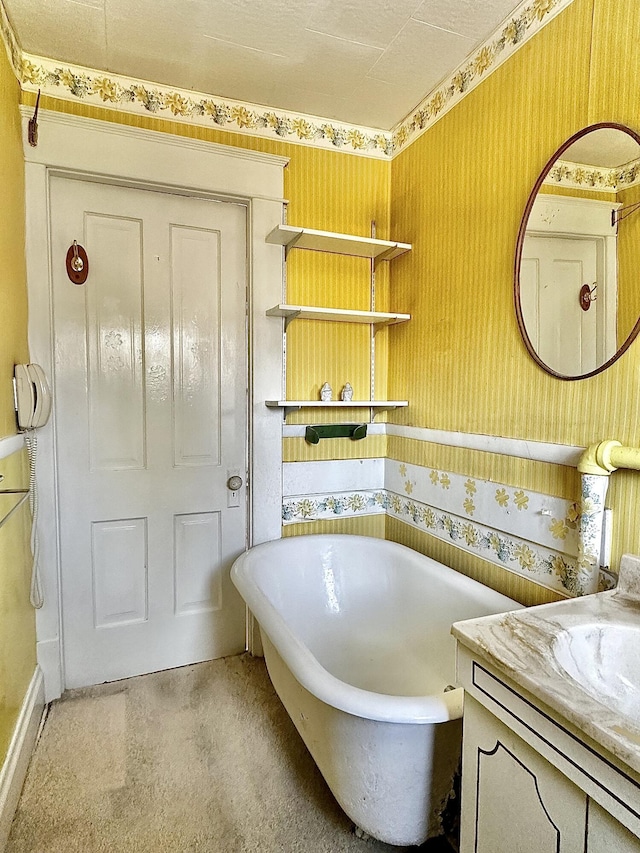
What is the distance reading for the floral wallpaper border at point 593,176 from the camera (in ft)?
4.21

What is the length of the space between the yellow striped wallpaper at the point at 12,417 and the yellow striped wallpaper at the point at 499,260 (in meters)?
1.57

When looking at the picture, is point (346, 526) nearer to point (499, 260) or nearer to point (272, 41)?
point (499, 260)

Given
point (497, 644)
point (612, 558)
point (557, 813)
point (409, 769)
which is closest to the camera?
point (557, 813)

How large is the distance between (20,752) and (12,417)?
1074mm

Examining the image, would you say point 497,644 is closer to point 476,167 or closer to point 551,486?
point 551,486

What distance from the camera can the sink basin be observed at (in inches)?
38.2

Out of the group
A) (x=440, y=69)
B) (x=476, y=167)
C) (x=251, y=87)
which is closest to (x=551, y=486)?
(x=476, y=167)

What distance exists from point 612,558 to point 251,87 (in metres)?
2.18

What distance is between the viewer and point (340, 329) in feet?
7.77

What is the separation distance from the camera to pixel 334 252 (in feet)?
7.59

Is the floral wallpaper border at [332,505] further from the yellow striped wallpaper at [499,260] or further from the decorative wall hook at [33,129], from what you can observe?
the decorative wall hook at [33,129]

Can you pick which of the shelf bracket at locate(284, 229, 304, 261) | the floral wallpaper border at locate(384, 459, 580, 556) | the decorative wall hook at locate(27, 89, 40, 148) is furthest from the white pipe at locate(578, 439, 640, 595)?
the decorative wall hook at locate(27, 89, 40, 148)

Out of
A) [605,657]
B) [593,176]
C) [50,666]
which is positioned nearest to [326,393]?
[593,176]

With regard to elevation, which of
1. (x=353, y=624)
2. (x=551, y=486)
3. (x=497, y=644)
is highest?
(x=551, y=486)
